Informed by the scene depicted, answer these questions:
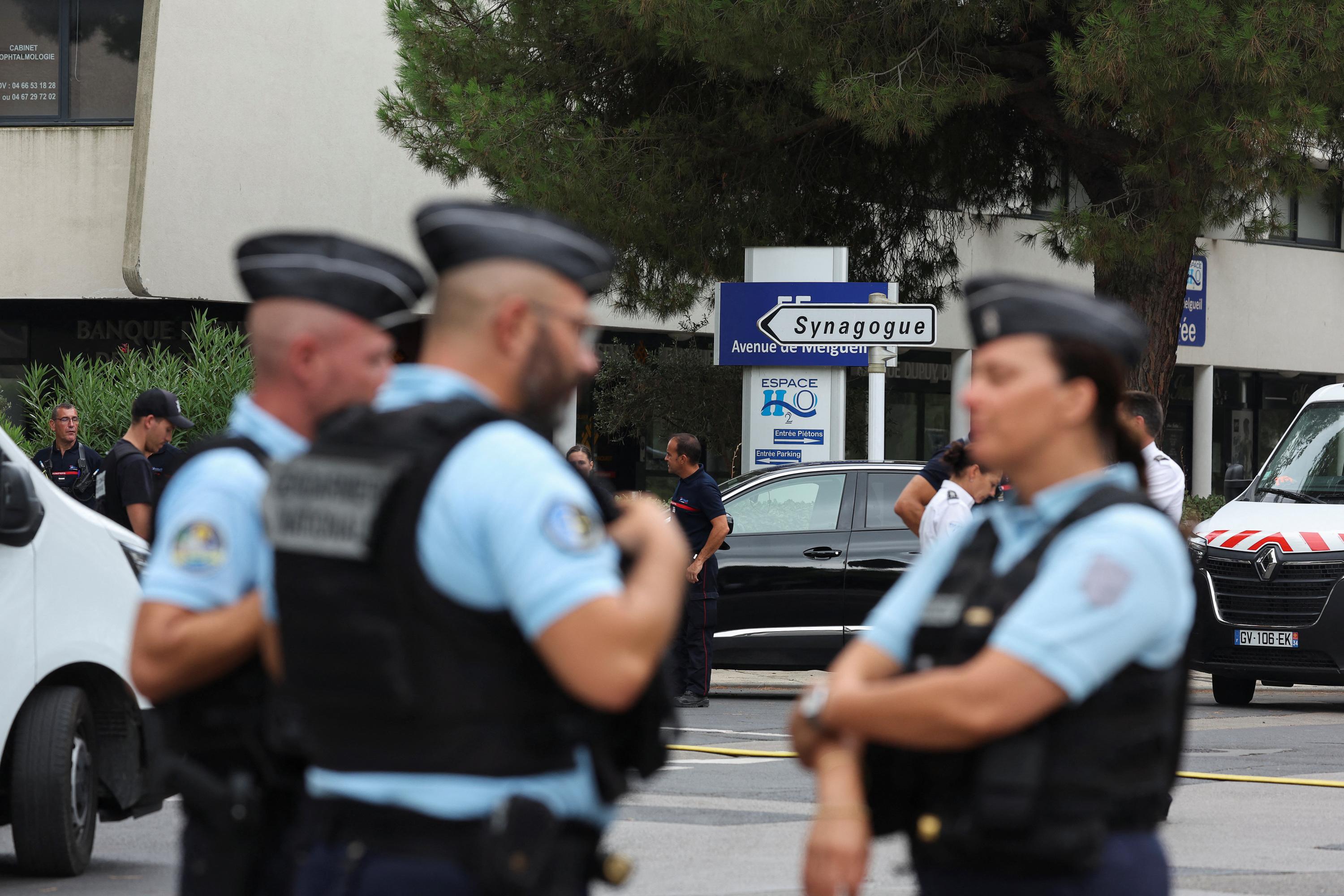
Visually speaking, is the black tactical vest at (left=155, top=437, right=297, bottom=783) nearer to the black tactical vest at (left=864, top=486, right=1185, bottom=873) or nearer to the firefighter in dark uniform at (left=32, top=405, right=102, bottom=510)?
the black tactical vest at (left=864, top=486, right=1185, bottom=873)

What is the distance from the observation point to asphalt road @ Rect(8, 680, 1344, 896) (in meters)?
6.72

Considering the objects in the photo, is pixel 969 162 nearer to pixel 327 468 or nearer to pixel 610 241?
pixel 610 241

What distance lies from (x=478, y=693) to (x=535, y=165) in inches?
583

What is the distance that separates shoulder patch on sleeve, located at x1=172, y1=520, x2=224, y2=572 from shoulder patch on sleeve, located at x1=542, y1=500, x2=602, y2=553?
992 millimetres

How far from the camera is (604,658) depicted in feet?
7.80

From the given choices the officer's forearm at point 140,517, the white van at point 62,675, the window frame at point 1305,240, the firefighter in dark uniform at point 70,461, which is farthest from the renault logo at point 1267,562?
the window frame at point 1305,240

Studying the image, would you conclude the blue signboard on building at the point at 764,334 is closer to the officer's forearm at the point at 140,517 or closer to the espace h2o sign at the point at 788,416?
the espace h2o sign at the point at 788,416

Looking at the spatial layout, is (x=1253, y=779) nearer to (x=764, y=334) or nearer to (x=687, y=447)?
(x=687, y=447)

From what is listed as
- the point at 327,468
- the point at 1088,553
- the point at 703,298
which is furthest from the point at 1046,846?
the point at 703,298

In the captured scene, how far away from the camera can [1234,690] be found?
46.6ft

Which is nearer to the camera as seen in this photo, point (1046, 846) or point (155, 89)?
point (1046, 846)

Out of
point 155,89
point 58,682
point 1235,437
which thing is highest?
point 155,89

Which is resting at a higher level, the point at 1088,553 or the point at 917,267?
the point at 917,267

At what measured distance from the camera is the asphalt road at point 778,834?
22.0 feet
